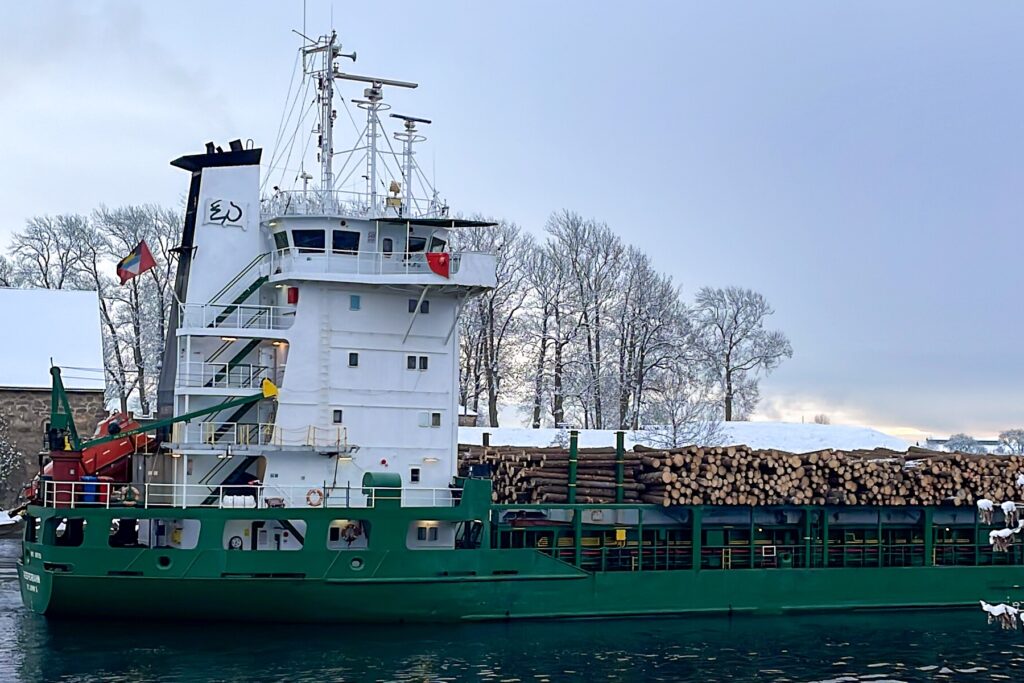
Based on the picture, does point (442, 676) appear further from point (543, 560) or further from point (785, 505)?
point (785, 505)

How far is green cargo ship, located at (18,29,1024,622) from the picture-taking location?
21.3 m

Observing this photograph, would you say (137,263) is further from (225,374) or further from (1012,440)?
(1012,440)

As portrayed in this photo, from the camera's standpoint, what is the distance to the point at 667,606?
2369 cm

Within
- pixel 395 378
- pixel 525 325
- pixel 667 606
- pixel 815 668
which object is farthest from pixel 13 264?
pixel 815 668

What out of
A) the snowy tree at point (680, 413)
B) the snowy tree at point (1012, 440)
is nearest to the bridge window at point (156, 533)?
the snowy tree at point (680, 413)

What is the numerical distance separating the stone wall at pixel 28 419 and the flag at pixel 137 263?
773 inches

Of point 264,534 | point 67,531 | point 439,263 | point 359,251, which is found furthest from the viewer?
point 359,251

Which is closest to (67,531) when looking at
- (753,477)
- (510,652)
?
(510,652)

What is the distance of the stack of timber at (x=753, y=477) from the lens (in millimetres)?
24047

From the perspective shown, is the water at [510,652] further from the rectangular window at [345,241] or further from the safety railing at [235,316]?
the rectangular window at [345,241]

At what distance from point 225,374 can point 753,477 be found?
33.5 feet

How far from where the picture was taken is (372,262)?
75.8 feet

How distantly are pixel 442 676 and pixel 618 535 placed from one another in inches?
274

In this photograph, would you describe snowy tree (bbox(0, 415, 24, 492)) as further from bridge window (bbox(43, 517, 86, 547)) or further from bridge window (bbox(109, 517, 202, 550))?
bridge window (bbox(43, 517, 86, 547))
